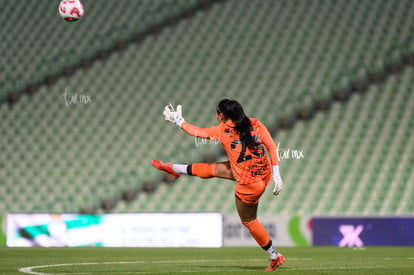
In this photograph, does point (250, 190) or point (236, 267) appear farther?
point (236, 267)

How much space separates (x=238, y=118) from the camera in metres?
8.20

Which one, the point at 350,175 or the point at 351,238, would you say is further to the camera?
the point at 350,175

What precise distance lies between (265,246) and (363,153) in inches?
413

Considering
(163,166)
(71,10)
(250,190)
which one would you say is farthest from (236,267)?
(71,10)

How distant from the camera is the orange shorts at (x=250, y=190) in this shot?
27.2 feet

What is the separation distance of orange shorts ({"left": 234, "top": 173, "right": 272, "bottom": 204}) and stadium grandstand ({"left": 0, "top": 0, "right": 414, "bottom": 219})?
9789mm

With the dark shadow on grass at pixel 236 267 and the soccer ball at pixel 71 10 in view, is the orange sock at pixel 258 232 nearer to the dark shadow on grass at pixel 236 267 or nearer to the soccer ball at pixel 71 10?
the dark shadow on grass at pixel 236 267

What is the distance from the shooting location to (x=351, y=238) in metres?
16.0

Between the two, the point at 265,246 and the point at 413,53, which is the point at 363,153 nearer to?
the point at 413,53

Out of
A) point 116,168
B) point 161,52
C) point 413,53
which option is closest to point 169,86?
point 161,52

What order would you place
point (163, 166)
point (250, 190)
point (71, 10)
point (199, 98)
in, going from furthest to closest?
point (199, 98), point (71, 10), point (163, 166), point (250, 190)

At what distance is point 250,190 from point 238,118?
0.74 meters

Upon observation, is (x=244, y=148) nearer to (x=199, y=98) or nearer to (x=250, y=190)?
(x=250, y=190)

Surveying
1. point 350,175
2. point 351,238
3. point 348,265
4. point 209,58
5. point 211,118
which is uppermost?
point 209,58
